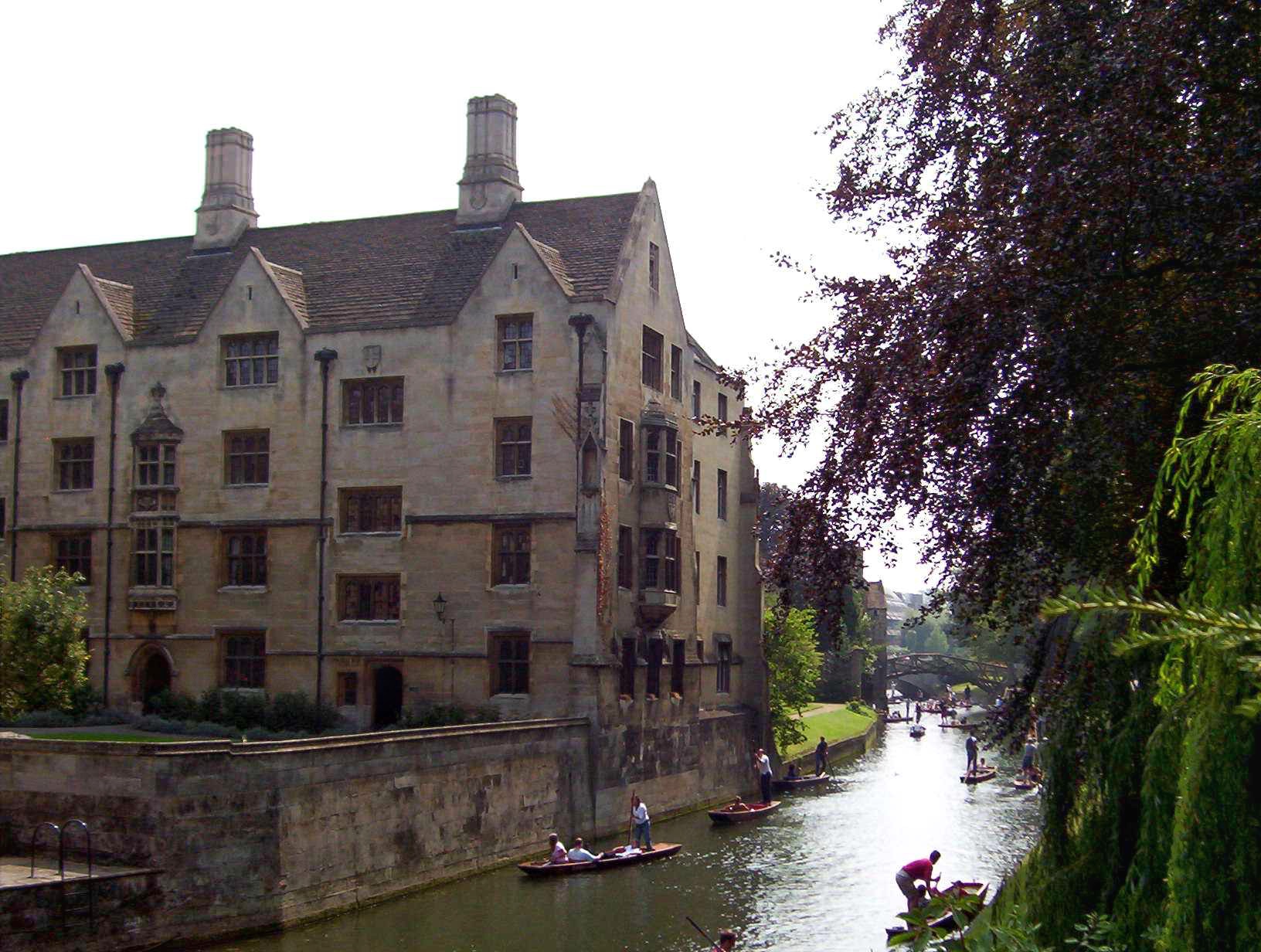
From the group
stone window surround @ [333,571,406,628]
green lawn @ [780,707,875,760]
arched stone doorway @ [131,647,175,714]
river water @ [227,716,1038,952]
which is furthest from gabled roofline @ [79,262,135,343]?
green lawn @ [780,707,875,760]

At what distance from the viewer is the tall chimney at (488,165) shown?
41.6 m

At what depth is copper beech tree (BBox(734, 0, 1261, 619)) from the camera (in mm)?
12367

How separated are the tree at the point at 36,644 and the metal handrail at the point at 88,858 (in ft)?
34.2

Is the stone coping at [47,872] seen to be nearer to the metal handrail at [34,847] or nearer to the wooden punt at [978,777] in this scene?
the metal handrail at [34,847]

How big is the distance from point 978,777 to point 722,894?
27.4 meters

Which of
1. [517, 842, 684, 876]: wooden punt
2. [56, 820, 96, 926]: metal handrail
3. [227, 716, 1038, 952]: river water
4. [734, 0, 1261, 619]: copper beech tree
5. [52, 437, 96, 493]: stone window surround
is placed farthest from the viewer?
[52, 437, 96, 493]: stone window surround

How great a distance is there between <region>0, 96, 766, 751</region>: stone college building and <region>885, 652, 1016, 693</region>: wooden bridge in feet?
218

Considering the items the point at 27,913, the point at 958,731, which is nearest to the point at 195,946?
the point at 27,913

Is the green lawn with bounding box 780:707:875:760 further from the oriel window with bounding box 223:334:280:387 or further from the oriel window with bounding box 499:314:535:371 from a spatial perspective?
the oriel window with bounding box 223:334:280:387

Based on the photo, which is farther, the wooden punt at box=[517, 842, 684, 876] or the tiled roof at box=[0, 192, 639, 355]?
the tiled roof at box=[0, 192, 639, 355]

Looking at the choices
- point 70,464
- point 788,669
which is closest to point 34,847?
point 70,464

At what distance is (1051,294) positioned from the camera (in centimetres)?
1279

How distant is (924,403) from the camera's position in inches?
547

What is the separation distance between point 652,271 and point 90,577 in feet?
59.8
